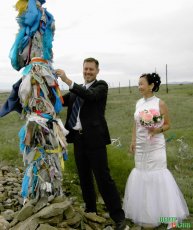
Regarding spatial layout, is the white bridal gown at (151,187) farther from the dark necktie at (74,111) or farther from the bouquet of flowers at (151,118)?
the dark necktie at (74,111)

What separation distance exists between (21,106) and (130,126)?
42.9 feet

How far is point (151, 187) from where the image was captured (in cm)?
530

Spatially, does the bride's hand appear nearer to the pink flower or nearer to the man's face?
the pink flower

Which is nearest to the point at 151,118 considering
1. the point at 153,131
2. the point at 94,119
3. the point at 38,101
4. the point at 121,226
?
the point at 153,131

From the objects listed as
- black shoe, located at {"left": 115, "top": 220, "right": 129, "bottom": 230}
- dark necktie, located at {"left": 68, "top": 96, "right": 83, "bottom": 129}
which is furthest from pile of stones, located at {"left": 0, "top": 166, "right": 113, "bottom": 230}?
dark necktie, located at {"left": 68, "top": 96, "right": 83, "bottom": 129}

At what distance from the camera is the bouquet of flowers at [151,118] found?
517 centimetres

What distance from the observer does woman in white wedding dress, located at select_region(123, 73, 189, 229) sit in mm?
5230

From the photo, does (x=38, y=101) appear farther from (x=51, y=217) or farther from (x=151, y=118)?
(x=151, y=118)

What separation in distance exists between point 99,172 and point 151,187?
3.27 ft

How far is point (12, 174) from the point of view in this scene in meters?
7.34

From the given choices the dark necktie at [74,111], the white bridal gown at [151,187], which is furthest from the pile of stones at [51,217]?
the dark necktie at [74,111]

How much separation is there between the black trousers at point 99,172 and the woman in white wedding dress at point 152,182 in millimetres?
480

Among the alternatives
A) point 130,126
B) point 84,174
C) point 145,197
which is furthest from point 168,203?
point 130,126

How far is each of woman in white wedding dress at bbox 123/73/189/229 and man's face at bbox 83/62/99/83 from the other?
81 cm
